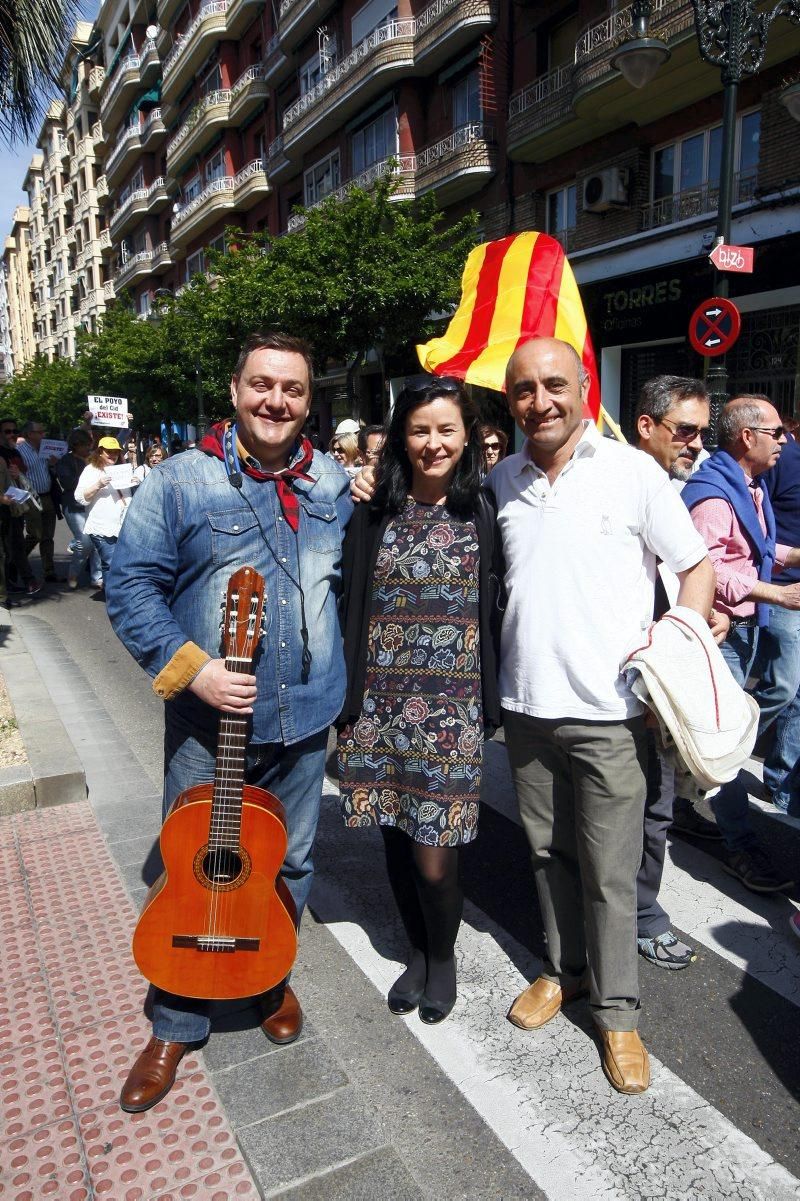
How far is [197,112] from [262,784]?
126ft

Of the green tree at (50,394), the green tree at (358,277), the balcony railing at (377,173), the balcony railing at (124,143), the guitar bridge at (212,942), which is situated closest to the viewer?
the guitar bridge at (212,942)

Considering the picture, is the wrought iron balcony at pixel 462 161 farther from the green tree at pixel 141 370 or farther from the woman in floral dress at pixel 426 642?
the woman in floral dress at pixel 426 642

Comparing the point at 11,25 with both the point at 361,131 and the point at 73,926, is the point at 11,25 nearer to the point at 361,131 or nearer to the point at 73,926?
the point at 73,926

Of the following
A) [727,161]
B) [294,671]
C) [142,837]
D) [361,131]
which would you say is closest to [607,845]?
[294,671]

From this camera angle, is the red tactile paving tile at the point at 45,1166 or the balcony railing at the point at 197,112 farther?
the balcony railing at the point at 197,112

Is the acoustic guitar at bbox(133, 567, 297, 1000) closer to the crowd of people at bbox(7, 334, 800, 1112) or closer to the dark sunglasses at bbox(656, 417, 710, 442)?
the crowd of people at bbox(7, 334, 800, 1112)

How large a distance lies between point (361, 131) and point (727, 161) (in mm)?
17300

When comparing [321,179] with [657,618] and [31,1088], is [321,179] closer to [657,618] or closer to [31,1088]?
[657,618]

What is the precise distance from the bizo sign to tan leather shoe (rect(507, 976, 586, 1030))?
56.3 ft

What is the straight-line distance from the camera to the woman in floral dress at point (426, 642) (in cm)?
252

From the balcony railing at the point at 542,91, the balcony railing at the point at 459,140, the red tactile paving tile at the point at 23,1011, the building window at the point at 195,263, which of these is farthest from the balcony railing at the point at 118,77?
the red tactile paving tile at the point at 23,1011

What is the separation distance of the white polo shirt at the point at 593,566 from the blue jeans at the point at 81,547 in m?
8.82

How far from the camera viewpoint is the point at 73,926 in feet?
10.5

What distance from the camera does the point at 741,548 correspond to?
11.3 ft
